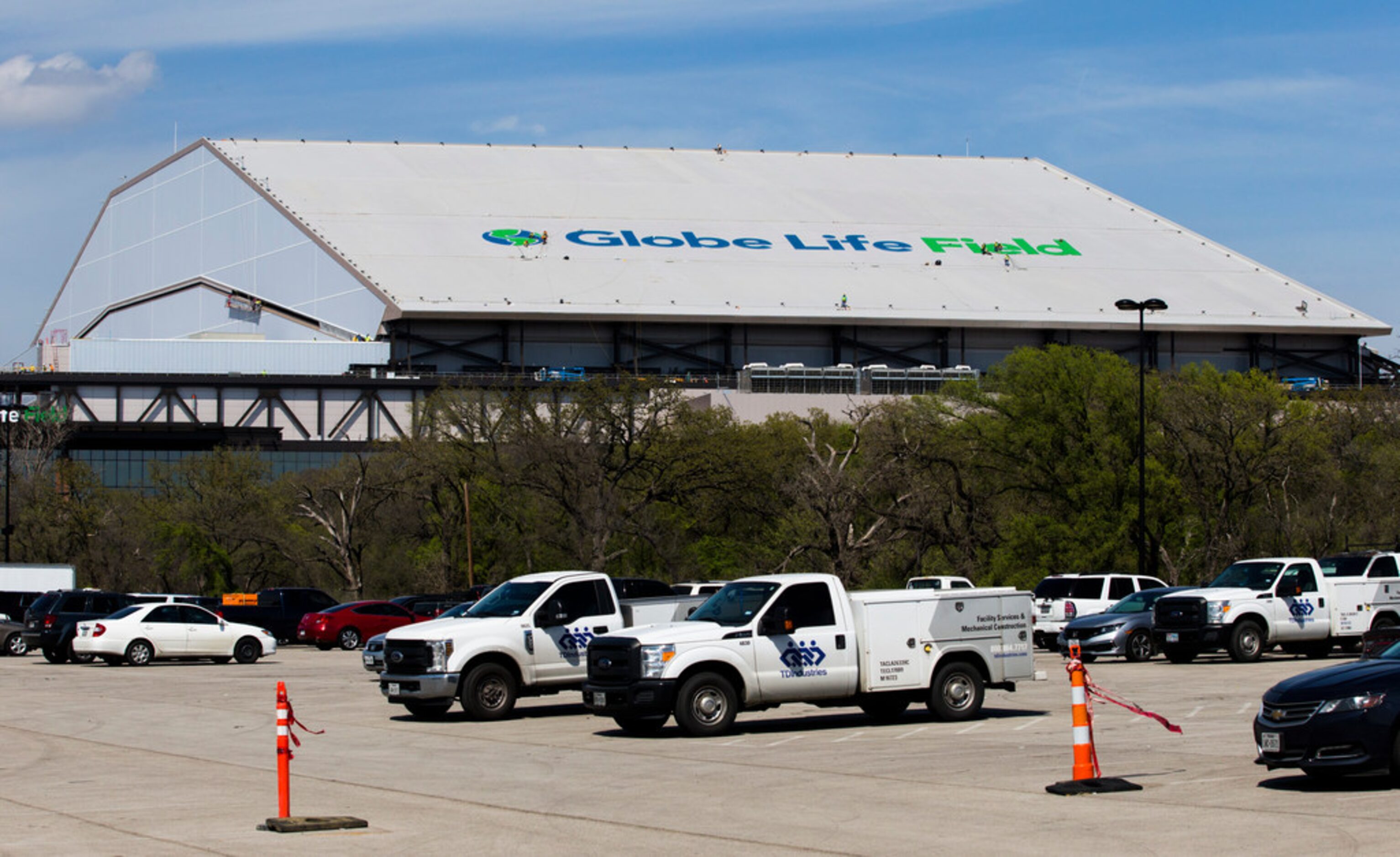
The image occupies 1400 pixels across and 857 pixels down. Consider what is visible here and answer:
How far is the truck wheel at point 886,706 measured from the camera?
2072 cm

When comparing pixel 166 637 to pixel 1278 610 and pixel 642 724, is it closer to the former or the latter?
pixel 642 724

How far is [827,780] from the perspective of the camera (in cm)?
1522

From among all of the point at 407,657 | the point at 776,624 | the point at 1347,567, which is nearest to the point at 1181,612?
the point at 1347,567

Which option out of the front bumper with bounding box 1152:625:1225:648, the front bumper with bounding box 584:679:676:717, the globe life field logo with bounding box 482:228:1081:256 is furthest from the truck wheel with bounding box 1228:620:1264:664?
the globe life field logo with bounding box 482:228:1081:256

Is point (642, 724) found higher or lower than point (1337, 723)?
lower

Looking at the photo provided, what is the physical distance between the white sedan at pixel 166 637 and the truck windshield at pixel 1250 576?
75.3 feet

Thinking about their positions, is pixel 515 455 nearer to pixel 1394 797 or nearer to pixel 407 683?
pixel 407 683

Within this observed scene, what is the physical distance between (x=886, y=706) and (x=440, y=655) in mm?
6408

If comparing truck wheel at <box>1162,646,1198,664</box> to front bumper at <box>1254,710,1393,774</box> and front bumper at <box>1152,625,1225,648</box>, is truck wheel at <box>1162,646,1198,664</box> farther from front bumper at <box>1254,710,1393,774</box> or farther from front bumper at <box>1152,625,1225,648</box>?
front bumper at <box>1254,710,1393,774</box>

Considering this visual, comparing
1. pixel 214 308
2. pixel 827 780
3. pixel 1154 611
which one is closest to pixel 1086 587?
pixel 1154 611

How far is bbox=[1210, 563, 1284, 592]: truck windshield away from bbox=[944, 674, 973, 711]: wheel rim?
1271 cm

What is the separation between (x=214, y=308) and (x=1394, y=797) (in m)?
103

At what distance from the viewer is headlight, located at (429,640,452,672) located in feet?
72.4

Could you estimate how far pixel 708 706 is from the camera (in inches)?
762
